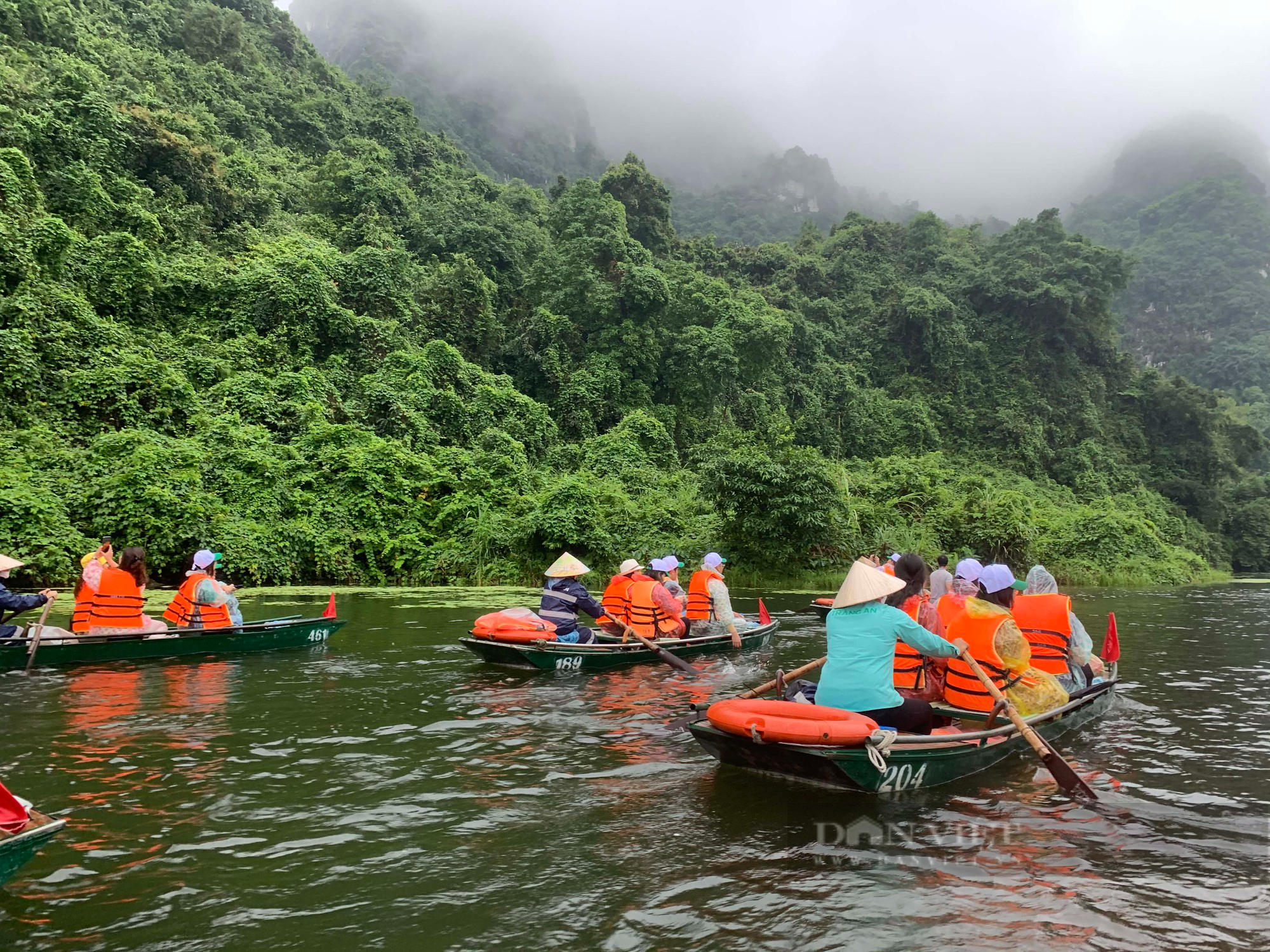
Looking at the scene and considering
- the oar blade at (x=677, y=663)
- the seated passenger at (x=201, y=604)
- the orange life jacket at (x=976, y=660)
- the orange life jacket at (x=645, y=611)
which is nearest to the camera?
the orange life jacket at (x=976, y=660)

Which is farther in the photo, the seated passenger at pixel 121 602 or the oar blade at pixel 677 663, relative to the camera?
the seated passenger at pixel 121 602

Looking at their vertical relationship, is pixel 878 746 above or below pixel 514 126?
below

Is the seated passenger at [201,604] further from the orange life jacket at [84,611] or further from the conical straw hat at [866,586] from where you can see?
the conical straw hat at [866,586]

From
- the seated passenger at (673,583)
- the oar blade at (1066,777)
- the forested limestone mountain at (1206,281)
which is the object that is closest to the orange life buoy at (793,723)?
the oar blade at (1066,777)

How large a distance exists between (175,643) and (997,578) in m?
8.71

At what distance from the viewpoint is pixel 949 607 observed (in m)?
6.76

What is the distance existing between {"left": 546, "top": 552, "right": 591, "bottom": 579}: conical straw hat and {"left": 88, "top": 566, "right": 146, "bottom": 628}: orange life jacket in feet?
15.4

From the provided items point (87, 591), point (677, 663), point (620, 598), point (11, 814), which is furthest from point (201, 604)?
point (11, 814)

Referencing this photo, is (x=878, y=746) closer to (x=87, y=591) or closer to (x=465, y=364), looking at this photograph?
(x=87, y=591)

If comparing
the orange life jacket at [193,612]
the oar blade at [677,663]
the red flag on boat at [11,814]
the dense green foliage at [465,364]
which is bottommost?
the oar blade at [677,663]

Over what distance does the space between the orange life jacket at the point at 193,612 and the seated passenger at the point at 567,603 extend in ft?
12.7

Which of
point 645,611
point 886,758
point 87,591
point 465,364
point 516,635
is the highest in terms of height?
point 465,364

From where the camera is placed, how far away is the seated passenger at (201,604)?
961 cm

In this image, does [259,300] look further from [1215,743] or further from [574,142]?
[574,142]
